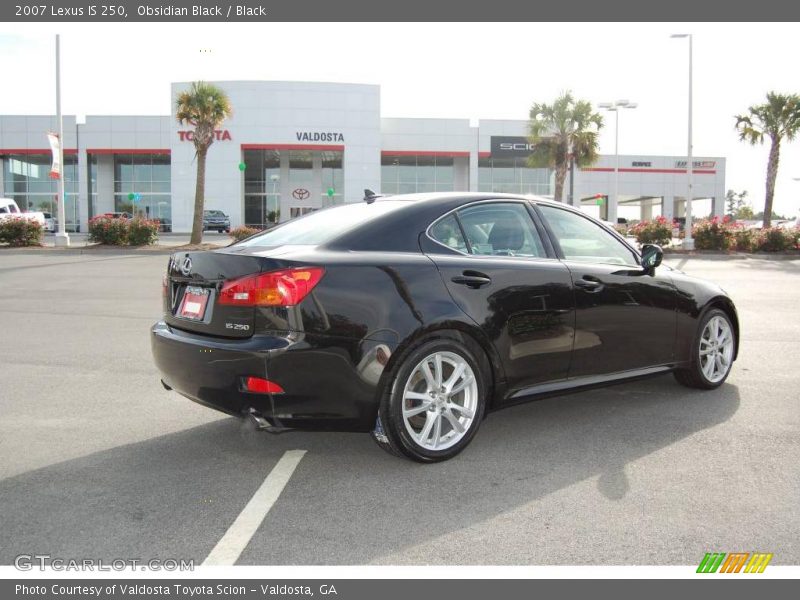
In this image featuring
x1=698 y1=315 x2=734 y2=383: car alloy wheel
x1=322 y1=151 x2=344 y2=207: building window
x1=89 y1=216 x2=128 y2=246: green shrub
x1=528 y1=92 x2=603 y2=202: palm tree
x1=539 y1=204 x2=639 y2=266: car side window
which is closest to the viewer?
x1=539 y1=204 x2=639 y2=266: car side window

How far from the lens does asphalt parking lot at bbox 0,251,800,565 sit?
3.00 meters

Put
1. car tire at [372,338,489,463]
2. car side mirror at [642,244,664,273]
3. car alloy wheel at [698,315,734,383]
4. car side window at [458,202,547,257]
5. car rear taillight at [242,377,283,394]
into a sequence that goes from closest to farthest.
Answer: car rear taillight at [242,377,283,394] → car tire at [372,338,489,463] → car side window at [458,202,547,257] → car side mirror at [642,244,664,273] → car alloy wheel at [698,315,734,383]

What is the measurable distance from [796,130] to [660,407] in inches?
1304

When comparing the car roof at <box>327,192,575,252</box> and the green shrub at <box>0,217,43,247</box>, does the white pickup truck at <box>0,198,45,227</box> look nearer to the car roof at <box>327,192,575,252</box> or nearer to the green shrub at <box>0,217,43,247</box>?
the green shrub at <box>0,217,43,247</box>

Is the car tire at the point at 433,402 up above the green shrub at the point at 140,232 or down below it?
below

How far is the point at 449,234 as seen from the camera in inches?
167

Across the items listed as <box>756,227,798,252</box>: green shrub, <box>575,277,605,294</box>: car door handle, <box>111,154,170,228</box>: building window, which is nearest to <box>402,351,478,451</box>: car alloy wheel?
<box>575,277,605,294</box>: car door handle

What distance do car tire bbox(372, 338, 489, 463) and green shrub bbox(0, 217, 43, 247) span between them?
2725cm

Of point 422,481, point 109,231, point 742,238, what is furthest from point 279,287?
point 742,238

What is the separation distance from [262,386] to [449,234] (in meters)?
1.46

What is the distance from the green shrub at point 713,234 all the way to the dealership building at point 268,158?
2205 cm

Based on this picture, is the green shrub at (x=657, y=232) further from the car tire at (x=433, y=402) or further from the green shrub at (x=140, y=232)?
the car tire at (x=433, y=402)

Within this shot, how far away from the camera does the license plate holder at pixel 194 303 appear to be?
3.94 m

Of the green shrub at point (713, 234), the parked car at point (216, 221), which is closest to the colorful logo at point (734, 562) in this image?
the green shrub at point (713, 234)
